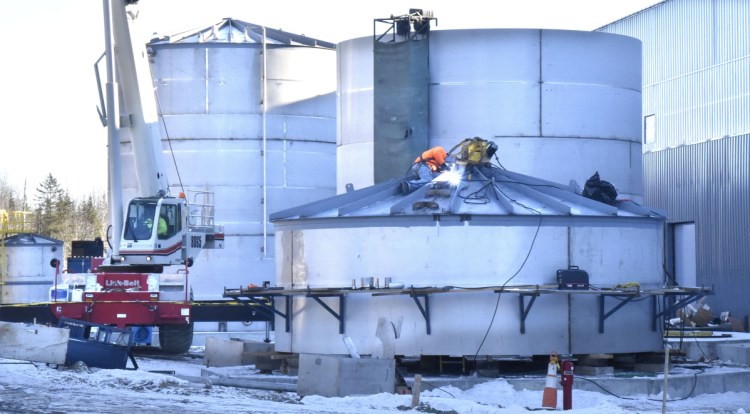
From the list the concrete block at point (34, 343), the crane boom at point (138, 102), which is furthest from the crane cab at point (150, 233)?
the concrete block at point (34, 343)

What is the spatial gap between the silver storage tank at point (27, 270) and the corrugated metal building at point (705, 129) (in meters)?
22.8

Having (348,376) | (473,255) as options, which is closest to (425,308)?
(473,255)

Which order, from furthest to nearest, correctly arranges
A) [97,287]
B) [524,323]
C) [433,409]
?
[97,287] → [524,323] → [433,409]

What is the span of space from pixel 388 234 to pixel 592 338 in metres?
4.47

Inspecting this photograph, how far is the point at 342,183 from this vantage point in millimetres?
34531

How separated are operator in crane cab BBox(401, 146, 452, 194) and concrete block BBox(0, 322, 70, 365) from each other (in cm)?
770

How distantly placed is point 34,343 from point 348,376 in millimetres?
7118

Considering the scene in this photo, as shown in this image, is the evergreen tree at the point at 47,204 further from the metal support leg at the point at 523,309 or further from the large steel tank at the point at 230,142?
the metal support leg at the point at 523,309

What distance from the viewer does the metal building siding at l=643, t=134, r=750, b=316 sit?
43.5 m

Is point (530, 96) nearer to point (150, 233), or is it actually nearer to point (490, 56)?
point (490, 56)

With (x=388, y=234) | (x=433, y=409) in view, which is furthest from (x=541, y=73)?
(x=433, y=409)

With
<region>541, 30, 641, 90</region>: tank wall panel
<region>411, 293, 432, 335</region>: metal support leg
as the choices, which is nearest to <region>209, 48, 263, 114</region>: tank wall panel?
<region>541, 30, 641, 90</region>: tank wall panel

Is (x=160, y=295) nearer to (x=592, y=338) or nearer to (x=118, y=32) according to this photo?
(x=118, y=32)

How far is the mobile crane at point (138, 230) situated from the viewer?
31453 mm
